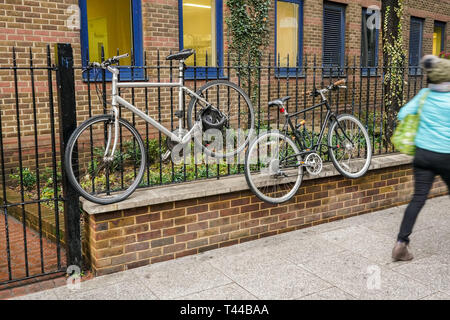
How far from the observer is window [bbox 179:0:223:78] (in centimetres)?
902

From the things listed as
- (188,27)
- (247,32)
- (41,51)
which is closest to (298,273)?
(41,51)

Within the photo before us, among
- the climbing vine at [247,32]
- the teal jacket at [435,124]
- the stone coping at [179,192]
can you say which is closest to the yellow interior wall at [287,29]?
the climbing vine at [247,32]

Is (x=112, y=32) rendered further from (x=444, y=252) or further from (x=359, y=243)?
(x=444, y=252)

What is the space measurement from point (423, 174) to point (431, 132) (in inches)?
14.4

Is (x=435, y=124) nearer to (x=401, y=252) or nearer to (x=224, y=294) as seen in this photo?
(x=401, y=252)

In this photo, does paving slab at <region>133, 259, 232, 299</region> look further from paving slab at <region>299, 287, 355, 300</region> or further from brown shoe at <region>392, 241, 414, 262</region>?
brown shoe at <region>392, 241, 414, 262</region>

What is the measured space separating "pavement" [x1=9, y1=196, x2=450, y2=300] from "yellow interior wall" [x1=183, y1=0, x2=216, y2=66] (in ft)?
17.7

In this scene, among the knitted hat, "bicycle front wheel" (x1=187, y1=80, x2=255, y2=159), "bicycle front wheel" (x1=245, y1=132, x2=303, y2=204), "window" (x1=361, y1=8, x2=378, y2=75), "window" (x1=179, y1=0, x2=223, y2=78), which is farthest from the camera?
"window" (x1=361, y1=8, x2=378, y2=75)

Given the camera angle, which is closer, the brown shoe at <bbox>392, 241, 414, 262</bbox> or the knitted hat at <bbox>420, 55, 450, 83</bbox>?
the knitted hat at <bbox>420, 55, 450, 83</bbox>

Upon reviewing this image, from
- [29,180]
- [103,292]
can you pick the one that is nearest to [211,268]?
[103,292]

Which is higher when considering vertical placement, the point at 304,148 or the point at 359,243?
the point at 304,148

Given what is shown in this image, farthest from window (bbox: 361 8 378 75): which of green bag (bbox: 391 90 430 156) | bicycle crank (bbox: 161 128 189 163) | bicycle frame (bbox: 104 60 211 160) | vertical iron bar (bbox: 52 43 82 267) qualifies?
vertical iron bar (bbox: 52 43 82 267)

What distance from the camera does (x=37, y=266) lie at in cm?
432
